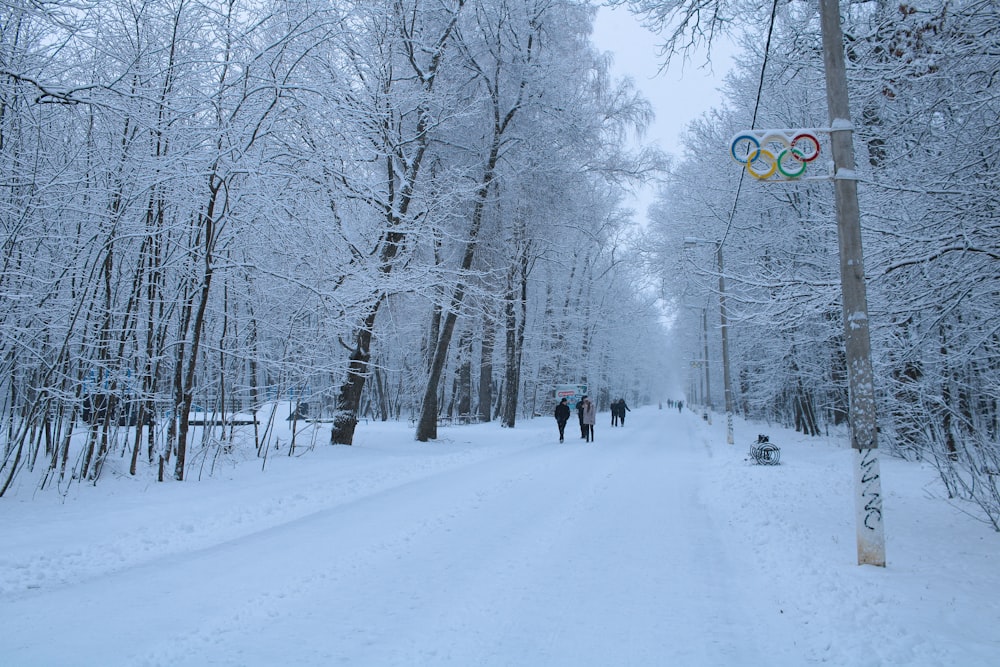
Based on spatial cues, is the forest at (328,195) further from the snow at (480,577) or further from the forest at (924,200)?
the snow at (480,577)

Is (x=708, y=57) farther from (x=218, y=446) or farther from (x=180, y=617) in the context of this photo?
(x=218, y=446)

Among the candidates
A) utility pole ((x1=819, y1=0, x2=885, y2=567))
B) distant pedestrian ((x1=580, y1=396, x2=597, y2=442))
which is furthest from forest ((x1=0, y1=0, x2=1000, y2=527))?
distant pedestrian ((x1=580, y1=396, x2=597, y2=442))

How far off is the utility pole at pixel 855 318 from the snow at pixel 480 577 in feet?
1.56

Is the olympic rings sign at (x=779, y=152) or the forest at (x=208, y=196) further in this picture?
the forest at (x=208, y=196)

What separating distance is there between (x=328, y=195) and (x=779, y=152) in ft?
26.0

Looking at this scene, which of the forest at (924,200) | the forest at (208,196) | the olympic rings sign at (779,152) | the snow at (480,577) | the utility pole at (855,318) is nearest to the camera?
the snow at (480,577)

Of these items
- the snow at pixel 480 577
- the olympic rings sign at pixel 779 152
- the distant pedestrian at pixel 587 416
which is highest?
the olympic rings sign at pixel 779 152

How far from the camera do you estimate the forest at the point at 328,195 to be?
7129 millimetres

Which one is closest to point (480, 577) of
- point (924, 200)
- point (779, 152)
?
point (779, 152)

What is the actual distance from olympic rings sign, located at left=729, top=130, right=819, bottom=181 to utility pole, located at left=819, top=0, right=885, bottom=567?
375mm

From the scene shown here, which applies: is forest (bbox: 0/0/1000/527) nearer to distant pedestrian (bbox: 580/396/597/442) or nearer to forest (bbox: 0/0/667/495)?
forest (bbox: 0/0/667/495)

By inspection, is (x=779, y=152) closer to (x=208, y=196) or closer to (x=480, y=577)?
(x=480, y=577)

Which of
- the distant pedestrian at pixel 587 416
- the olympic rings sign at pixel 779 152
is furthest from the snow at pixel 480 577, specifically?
the distant pedestrian at pixel 587 416

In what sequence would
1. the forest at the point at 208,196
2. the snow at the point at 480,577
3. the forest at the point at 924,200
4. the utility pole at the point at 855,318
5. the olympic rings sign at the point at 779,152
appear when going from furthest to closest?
the forest at the point at 208,196
the forest at the point at 924,200
the olympic rings sign at the point at 779,152
the utility pole at the point at 855,318
the snow at the point at 480,577
